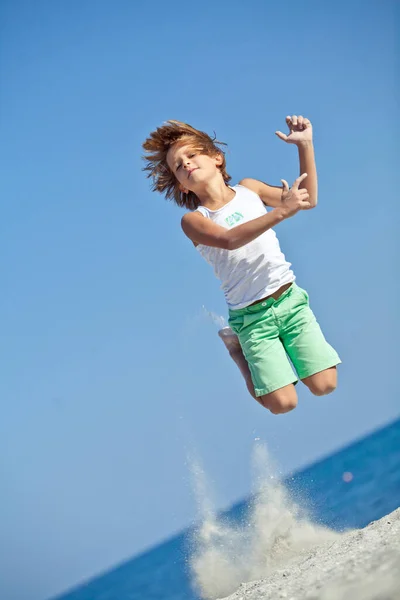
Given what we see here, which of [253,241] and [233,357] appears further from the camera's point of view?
[233,357]

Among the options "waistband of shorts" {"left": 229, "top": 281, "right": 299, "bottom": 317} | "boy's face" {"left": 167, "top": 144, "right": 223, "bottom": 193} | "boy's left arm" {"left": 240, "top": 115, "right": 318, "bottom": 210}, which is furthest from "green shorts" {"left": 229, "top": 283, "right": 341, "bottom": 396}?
"boy's face" {"left": 167, "top": 144, "right": 223, "bottom": 193}

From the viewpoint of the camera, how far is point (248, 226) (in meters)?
5.35

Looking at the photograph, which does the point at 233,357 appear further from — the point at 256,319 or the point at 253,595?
the point at 253,595

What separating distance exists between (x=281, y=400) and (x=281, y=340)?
1.66ft

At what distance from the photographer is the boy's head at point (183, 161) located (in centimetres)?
596

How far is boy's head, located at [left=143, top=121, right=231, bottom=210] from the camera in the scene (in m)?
5.96

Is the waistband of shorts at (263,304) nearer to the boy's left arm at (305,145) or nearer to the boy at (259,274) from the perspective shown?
the boy at (259,274)

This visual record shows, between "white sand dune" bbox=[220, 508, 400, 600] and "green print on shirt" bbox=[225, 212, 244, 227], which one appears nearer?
"white sand dune" bbox=[220, 508, 400, 600]

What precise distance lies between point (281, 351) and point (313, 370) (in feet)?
0.92

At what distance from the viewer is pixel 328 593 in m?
3.63

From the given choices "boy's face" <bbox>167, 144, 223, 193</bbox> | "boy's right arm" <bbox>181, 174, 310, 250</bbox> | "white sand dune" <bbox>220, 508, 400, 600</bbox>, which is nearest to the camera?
"white sand dune" <bbox>220, 508, 400, 600</bbox>

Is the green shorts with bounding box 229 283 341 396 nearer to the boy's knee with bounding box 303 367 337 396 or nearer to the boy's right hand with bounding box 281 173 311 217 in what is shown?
the boy's knee with bounding box 303 367 337 396

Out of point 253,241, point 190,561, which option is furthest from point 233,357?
point 190,561

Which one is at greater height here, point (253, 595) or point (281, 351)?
point (281, 351)
